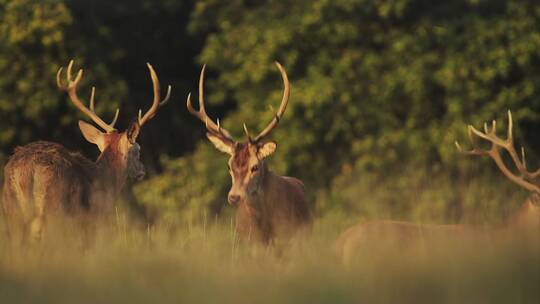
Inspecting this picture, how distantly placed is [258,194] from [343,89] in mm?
6550

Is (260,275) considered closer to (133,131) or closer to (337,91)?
(133,131)

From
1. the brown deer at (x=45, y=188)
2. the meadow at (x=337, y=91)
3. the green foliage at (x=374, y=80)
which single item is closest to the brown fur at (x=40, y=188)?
the brown deer at (x=45, y=188)

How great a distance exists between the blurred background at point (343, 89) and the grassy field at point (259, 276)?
24.9 feet

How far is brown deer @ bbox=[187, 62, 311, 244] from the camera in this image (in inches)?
356

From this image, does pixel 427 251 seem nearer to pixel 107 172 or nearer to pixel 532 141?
pixel 107 172

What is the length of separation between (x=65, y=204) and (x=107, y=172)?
3.55ft

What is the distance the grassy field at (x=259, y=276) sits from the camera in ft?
19.7

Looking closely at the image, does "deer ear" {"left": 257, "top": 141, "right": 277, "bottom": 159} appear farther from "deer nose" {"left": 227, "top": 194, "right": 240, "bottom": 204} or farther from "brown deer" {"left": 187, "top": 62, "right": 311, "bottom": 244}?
"deer nose" {"left": 227, "top": 194, "right": 240, "bottom": 204}

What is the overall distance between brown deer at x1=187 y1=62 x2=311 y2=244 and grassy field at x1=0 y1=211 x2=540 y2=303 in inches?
70.7

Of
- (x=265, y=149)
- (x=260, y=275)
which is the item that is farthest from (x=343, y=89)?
(x=260, y=275)

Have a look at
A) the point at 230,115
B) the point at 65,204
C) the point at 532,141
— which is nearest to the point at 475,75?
the point at 532,141

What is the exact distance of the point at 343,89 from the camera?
15.6m

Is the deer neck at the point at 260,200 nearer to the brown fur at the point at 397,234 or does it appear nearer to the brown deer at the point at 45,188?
the brown fur at the point at 397,234

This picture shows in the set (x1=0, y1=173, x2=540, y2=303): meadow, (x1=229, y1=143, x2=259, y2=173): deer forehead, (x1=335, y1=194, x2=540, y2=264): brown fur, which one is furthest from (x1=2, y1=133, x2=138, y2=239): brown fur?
(x1=335, y1=194, x2=540, y2=264): brown fur
